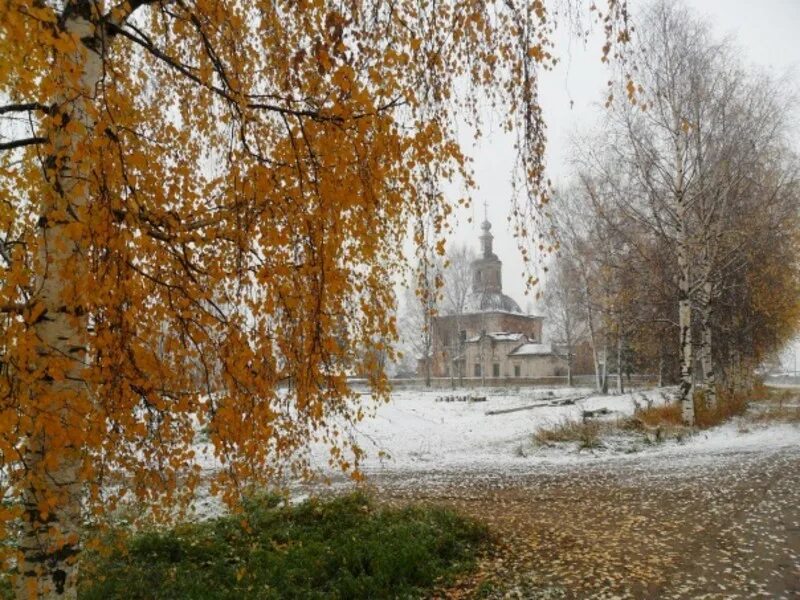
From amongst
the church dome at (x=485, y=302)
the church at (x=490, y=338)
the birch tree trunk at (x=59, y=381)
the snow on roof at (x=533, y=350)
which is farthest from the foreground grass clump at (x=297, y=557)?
the church dome at (x=485, y=302)

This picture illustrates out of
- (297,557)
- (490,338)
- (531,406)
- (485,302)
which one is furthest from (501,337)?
(297,557)

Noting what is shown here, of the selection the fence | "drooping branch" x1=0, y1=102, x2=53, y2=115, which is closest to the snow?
"drooping branch" x1=0, y1=102, x2=53, y2=115

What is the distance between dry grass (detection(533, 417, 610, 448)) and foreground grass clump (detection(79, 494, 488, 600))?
7.92 metres

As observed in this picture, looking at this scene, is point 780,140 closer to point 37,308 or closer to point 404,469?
point 404,469

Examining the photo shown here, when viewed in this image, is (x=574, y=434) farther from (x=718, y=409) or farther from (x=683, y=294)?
(x=718, y=409)

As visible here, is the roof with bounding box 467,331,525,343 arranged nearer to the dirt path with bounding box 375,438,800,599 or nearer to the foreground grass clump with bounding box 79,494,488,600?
the dirt path with bounding box 375,438,800,599

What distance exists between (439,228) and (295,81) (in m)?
1.91

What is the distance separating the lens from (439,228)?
16.5 ft

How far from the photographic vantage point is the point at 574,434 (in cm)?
1528

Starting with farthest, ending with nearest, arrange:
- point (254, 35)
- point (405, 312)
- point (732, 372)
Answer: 1. point (405, 312)
2. point (732, 372)
3. point (254, 35)

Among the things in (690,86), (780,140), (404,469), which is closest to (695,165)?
(690,86)

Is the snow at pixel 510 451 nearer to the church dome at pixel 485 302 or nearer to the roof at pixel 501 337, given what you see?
the roof at pixel 501 337

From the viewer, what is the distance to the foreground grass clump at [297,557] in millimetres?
5613

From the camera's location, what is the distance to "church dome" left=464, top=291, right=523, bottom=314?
6150cm
